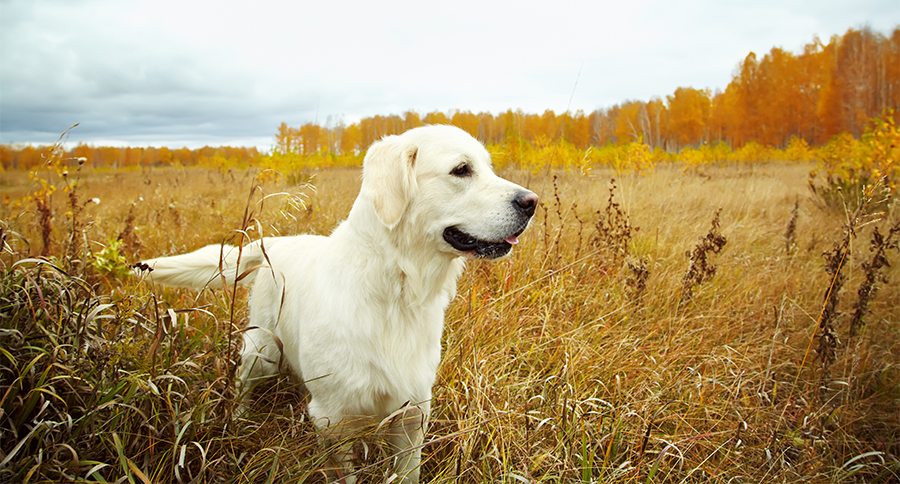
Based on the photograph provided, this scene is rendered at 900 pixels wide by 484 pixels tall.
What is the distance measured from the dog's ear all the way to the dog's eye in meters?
0.17

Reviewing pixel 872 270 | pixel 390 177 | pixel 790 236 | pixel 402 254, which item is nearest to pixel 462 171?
pixel 390 177

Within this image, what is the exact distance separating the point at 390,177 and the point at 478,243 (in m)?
0.45

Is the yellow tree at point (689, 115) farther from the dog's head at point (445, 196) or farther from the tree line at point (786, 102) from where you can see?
the dog's head at point (445, 196)

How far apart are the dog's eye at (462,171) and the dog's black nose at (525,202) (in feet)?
0.80

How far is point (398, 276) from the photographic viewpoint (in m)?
1.95

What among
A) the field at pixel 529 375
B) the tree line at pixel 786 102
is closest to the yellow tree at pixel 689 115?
the tree line at pixel 786 102

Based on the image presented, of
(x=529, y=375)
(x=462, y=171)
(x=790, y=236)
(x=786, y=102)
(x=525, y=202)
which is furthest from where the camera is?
(x=786, y=102)

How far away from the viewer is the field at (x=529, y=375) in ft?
5.01

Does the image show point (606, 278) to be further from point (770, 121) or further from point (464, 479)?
point (770, 121)

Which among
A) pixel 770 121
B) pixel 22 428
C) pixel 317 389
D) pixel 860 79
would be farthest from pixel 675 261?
pixel 770 121

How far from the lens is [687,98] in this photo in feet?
123

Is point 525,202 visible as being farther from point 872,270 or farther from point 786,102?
point 786,102

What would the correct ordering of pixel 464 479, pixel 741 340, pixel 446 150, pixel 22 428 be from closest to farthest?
pixel 22 428 < pixel 464 479 < pixel 446 150 < pixel 741 340

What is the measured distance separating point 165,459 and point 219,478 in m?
0.18
